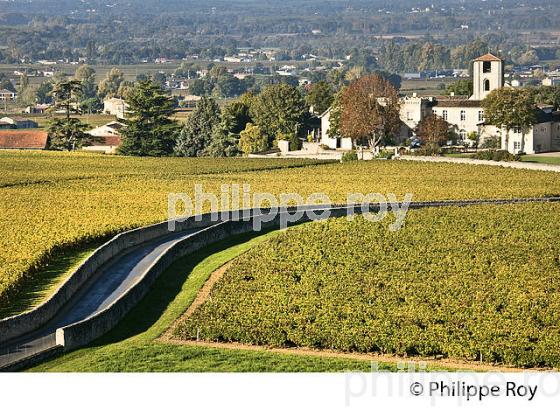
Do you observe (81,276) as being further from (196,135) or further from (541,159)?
(196,135)

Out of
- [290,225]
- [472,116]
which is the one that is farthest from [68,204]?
[472,116]

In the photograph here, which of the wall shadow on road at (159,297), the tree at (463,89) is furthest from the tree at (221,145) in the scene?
the wall shadow on road at (159,297)

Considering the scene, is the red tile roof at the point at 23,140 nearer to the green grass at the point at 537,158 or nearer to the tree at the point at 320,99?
the tree at the point at 320,99

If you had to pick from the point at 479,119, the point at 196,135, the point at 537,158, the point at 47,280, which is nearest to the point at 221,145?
the point at 196,135
